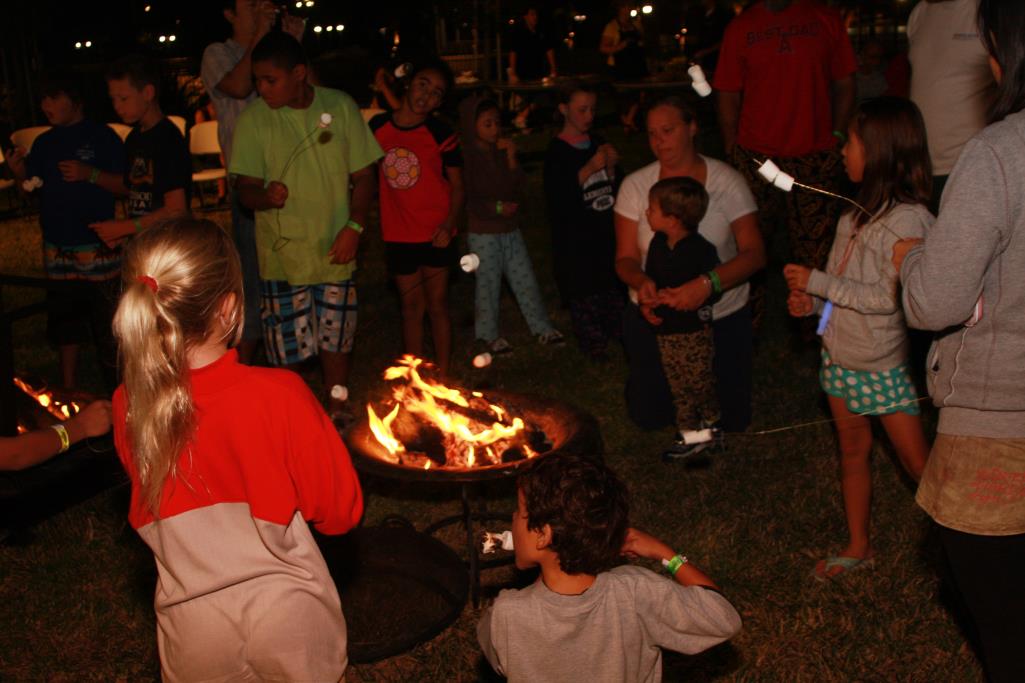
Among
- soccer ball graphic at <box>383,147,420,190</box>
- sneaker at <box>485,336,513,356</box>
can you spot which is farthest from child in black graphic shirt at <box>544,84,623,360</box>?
soccer ball graphic at <box>383,147,420,190</box>

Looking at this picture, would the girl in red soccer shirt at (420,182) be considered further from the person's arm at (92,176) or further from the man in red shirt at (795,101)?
the man in red shirt at (795,101)

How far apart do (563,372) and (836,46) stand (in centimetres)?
265

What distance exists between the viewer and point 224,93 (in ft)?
18.5

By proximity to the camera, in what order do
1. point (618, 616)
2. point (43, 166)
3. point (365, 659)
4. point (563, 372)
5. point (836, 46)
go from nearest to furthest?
point (618, 616) < point (365, 659) < point (43, 166) < point (836, 46) < point (563, 372)

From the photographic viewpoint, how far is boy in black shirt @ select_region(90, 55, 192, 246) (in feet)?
17.7

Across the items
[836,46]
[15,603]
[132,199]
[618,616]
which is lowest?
[15,603]

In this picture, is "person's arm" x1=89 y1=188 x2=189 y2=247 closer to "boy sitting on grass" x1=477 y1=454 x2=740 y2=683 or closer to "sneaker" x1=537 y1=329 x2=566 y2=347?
"sneaker" x1=537 y1=329 x2=566 y2=347

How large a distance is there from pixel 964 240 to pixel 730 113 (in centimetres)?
442

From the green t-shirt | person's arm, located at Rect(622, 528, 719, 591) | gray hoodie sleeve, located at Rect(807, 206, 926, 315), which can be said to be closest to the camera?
person's arm, located at Rect(622, 528, 719, 591)

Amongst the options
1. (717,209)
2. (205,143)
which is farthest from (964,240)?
(205,143)

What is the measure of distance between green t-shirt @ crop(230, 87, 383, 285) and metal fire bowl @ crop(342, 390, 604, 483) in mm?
1302

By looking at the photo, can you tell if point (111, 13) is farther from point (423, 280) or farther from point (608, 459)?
point (608, 459)

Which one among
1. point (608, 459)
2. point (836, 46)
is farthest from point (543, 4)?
point (608, 459)

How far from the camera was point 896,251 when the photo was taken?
285 centimetres
